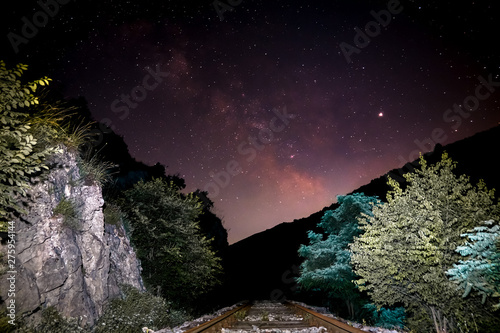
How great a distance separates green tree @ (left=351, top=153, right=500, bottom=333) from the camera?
18.3 ft

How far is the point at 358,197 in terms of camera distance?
1321 centimetres

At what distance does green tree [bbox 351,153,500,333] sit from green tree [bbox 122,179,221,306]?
28.0ft

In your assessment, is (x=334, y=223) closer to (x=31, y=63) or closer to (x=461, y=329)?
(x=461, y=329)

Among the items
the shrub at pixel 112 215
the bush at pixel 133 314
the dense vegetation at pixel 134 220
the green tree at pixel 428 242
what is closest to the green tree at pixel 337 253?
the green tree at pixel 428 242

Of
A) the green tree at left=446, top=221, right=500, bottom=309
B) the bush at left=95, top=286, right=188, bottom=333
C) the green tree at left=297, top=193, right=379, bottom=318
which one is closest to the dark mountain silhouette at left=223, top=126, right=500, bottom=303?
the green tree at left=446, top=221, right=500, bottom=309

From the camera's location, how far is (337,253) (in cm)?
1215

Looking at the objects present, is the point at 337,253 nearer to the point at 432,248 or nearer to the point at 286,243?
the point at 432,248

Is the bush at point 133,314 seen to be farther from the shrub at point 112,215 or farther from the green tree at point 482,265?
the green tree at point 482,265

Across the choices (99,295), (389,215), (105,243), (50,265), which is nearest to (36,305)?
(50,265)

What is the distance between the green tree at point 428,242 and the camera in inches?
219

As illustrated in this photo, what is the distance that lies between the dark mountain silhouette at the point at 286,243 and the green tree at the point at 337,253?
135 inches

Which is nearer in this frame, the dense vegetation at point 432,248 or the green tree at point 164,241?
the dense vegetation at point 432,248

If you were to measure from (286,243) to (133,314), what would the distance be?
357 ft

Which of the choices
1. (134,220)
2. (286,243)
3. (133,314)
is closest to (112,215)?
(134,220)
